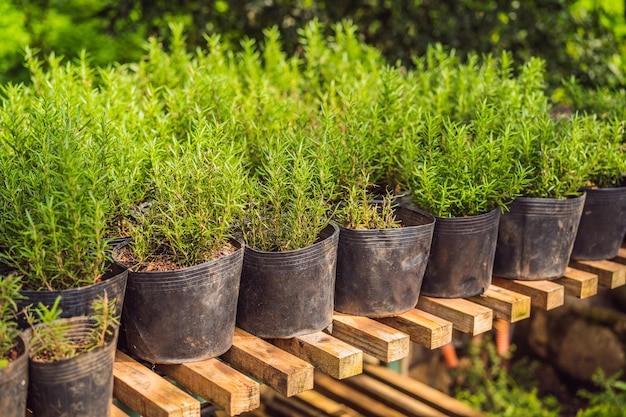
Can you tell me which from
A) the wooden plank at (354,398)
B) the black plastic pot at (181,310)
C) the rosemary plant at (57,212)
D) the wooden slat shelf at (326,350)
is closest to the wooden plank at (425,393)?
the wooden plank at (354,398)

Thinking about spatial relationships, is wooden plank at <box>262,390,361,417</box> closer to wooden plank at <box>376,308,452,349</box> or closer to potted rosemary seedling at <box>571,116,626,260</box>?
potted rosemary seedling at <box>571,116,626,260</box>

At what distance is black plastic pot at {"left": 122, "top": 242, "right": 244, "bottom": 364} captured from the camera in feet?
5.96

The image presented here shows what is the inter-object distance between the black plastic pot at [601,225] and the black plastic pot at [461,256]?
0.54 metres

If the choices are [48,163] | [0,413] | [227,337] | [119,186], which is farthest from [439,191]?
[0,413]

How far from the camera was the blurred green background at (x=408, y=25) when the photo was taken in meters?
4.97

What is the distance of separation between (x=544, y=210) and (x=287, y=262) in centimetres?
95

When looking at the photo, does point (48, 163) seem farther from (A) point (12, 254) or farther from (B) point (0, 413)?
(B) point (0, 413)

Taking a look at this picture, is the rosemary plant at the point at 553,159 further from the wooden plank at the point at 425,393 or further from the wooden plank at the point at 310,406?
the wooden plank at the point at 310,406

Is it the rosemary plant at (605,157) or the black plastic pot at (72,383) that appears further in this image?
the rosemary plant at (605,157)

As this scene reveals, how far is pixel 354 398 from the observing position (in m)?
3.97

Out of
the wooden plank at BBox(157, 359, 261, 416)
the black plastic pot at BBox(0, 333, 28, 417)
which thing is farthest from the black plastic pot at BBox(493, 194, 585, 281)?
the black plastic pot at BBox(0, 333, 28, 417)

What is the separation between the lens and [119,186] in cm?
204

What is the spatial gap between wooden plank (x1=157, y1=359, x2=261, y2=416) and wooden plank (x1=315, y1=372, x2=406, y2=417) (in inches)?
83.6

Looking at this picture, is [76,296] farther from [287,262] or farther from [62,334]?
[287,262]
